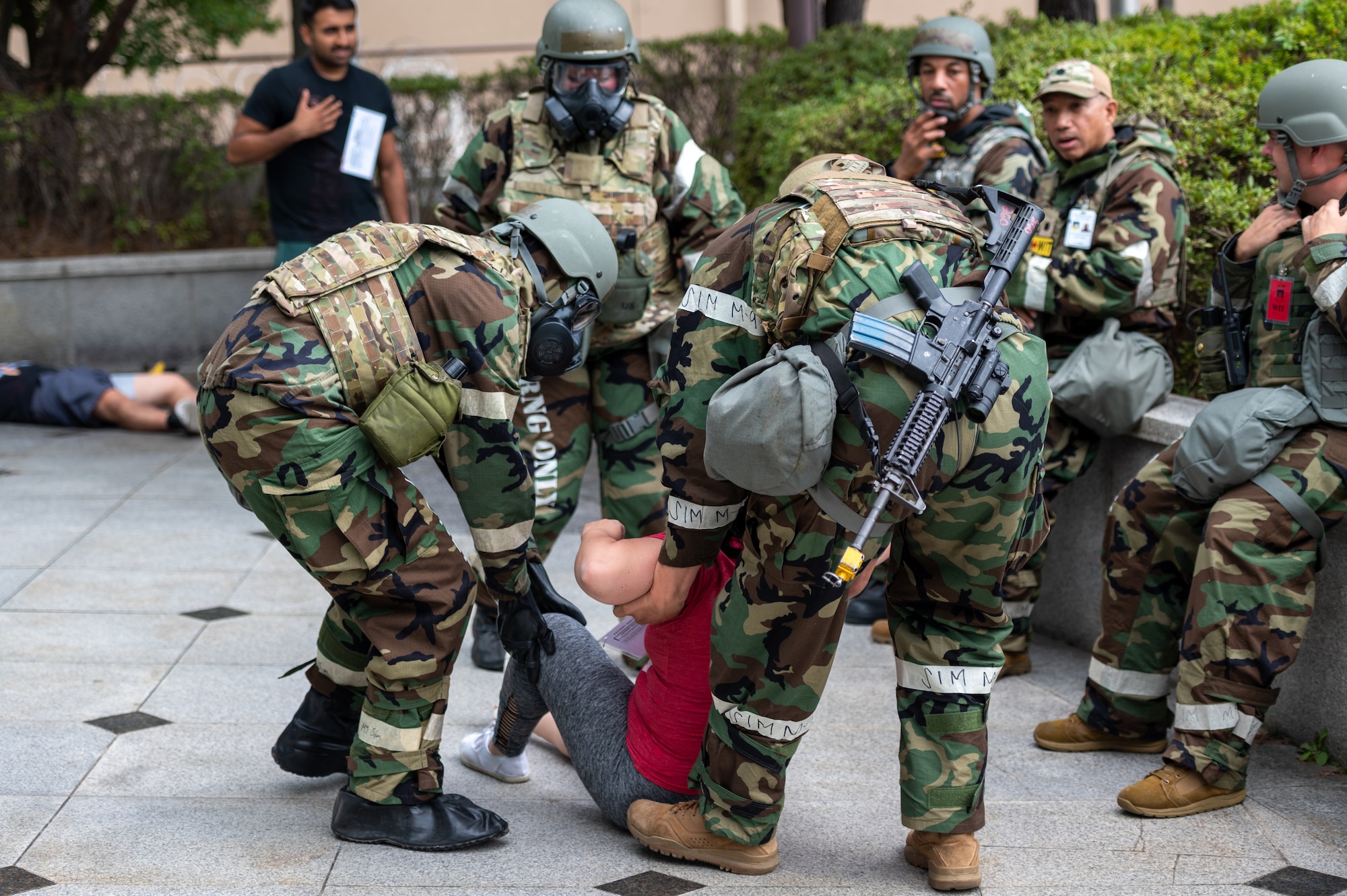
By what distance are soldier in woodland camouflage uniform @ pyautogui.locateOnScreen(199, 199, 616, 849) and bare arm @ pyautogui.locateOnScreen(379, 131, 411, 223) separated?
3788mm

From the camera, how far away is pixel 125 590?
206 inches

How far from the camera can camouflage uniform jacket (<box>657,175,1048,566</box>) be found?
275 centimetres

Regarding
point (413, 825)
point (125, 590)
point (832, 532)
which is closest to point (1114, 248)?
point (832, 532)

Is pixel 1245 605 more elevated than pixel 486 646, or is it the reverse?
pixel 1245 605

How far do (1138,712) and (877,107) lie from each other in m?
3.38

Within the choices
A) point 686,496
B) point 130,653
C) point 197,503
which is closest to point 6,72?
point 197,503

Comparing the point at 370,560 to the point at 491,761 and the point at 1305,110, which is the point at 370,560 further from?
the point at 1305,110

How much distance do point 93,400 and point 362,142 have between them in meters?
2.70

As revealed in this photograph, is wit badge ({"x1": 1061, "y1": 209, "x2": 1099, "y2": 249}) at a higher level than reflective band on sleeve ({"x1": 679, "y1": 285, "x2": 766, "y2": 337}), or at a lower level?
higher

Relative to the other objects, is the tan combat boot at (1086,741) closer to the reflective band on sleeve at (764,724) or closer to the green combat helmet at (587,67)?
the reflective band on sleeve at (764,724)

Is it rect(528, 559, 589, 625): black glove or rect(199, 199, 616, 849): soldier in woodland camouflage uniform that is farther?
rect(528, 559, 589, 625): black glove

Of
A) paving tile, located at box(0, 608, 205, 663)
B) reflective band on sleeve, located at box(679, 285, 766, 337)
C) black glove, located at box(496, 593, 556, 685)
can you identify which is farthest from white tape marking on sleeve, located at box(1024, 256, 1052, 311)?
paving tile, located at box(0, 608, 205, 663)

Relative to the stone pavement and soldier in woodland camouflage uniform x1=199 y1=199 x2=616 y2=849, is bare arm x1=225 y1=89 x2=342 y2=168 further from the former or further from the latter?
soldier in woodland camouflage uniform x1=199 y1=199 x2=616 y2=849

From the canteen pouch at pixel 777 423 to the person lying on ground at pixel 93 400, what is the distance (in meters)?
6.06
